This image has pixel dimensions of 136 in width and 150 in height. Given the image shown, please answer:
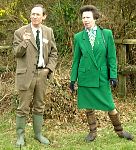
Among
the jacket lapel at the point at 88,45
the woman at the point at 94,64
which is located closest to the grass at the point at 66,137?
the woman at the point at 94,64

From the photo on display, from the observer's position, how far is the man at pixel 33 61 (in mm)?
5812

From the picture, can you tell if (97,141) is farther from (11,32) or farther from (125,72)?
(11,32)

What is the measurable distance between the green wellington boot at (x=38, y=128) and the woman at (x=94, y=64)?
0.66 metres

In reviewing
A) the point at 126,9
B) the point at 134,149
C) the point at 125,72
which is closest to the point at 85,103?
the point at 134,149

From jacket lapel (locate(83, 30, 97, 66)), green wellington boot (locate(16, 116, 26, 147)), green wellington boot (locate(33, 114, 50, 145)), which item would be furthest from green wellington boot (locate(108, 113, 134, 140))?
green wellington boot (locate(16, 116, 26, 147))

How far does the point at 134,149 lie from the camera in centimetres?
588

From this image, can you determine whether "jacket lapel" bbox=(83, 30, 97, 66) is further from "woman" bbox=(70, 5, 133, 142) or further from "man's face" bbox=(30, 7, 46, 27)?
"man's face" bbox=(30, 7, 46, 27)

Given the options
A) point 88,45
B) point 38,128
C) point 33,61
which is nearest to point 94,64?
point 88,45

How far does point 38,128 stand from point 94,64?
132 centimetres

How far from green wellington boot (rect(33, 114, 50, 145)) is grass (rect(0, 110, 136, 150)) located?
82 mm

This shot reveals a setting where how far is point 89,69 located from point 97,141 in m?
1.17

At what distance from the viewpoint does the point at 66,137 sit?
Result: 6.72 meters

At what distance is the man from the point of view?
5812 millimetres

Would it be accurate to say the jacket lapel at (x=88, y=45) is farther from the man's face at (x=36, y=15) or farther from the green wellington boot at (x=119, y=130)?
the green wellington boot at (x=119, y=130)
